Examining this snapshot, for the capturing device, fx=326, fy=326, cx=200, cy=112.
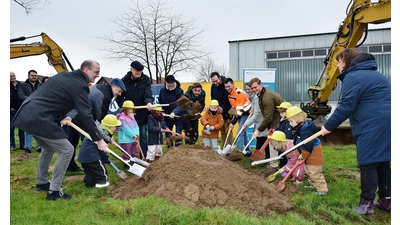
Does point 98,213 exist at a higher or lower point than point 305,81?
lower

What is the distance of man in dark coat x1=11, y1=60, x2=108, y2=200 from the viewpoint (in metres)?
4.30

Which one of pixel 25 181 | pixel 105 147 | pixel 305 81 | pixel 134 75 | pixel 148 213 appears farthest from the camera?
pixel 305 81

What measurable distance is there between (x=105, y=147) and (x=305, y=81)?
20305 mm

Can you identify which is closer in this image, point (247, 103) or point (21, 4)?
point (247, 103)

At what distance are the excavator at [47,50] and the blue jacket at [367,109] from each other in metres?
9.05

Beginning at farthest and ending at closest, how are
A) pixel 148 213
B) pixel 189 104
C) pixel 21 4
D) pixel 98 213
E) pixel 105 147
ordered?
pixel 21 4
pixel 189 104
pixel 105 147
pixel 98 213
pixel 148 213

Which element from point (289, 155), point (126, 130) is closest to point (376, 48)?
point (289, 155)

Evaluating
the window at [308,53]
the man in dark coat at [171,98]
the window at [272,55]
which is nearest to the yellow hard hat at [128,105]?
the man in dark coat at [171,98]

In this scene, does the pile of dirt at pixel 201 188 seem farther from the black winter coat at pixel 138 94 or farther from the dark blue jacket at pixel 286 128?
the black winter coat at pixel 138 94

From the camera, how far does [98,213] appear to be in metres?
3.92

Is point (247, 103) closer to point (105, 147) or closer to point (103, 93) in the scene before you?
point (103, 93)

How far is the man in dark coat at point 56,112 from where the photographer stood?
4.30 meters

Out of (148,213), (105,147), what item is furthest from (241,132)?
(148,213)

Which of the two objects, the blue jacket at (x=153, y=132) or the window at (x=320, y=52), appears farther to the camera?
the window at (x=320, y=52)
